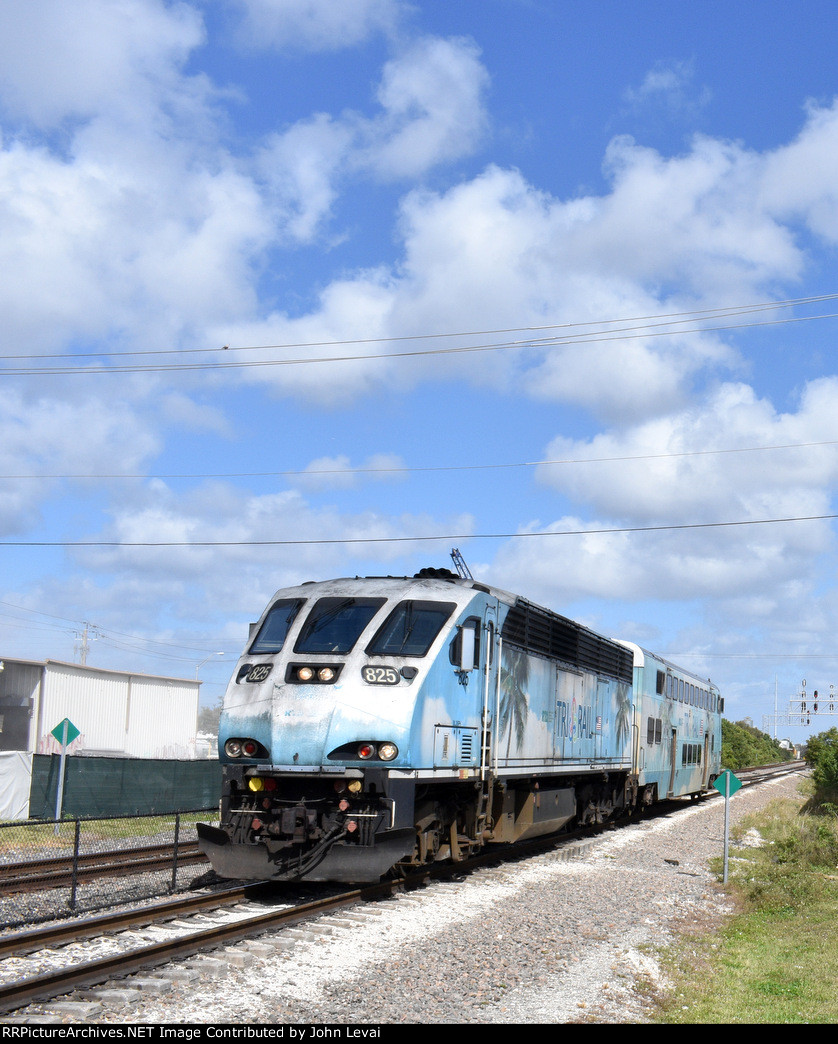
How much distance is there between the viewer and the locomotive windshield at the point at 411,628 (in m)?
12.3

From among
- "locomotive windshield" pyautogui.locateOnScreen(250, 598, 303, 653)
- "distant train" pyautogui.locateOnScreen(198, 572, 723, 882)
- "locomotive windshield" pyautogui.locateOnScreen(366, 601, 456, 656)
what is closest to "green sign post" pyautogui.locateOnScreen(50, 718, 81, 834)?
"locomotive windshield" pyautogui.locateOnScreen(250, 598, 303, 653)

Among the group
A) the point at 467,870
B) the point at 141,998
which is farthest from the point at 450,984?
the point at 467,870

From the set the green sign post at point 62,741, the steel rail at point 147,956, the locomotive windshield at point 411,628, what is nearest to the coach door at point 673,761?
the green sign post at point 62,741

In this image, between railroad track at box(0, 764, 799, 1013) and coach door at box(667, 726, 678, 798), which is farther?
coach door at box(667, 726, 678, 798)

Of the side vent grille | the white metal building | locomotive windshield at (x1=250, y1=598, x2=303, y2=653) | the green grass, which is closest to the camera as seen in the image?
the green grass

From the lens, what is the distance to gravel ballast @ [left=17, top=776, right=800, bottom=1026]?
25.3ft

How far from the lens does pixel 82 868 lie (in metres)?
14.1

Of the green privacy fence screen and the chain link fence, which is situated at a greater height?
the chain link fence

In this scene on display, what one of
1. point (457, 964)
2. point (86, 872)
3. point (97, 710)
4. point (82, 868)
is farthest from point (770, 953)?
point (97, 710)

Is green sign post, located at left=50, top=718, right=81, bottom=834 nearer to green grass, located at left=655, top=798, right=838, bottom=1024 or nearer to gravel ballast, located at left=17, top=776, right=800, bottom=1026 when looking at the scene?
gravel ballast, located at left=17, top=776, right=800, bottom=1026

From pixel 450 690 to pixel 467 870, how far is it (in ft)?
13.7

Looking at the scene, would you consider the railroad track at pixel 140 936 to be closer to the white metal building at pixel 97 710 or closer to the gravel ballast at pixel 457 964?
the gravel ballast at pixel 457 964

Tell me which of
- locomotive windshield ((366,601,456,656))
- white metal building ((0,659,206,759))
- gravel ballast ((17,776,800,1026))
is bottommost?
white metal building ((0,659,206,759))

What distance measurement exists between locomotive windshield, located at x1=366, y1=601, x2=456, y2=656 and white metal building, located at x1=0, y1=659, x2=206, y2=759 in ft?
124
